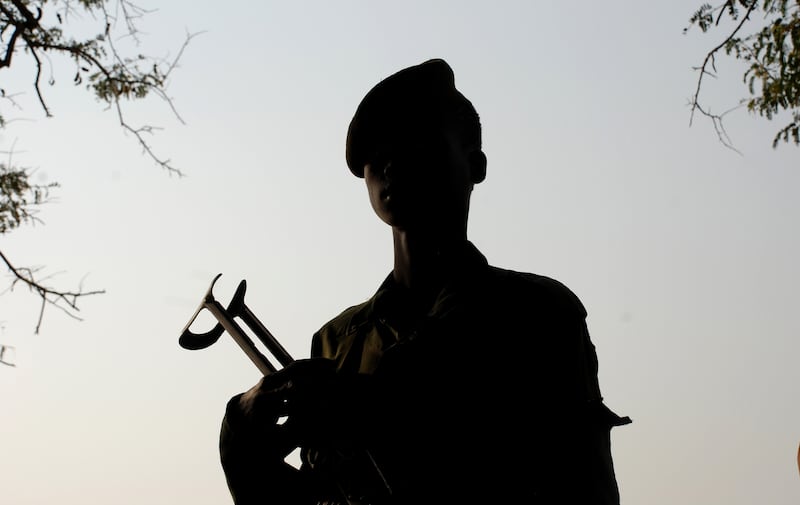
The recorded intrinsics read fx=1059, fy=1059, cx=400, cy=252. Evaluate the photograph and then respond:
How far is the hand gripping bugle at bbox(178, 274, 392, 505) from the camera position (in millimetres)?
3707

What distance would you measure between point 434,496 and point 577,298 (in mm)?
901

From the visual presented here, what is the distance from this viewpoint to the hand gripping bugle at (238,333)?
12.2 feet

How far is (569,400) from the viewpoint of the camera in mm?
3361

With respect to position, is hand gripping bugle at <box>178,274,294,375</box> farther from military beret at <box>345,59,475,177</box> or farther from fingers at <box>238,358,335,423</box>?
military beret at <box>345,59,475,177</box>

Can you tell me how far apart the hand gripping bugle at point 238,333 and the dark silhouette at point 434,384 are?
19 cm

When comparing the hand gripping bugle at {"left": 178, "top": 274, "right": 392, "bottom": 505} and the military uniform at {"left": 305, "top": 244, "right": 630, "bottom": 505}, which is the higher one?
the hand gripping bugle at {"left": 178, "top": 274, "right": 392, "bottom": 505}

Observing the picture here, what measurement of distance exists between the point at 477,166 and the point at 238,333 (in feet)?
3.47

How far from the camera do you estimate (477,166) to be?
153 inches

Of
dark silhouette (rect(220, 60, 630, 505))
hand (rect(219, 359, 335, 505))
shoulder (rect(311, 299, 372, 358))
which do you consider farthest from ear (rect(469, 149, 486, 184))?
hand (rect(219, 359, 335, 505))

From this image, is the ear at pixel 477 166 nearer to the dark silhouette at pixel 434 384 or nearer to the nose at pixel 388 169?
the dark silhouette at pixel 434 384

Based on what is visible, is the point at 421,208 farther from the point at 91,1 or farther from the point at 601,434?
→ the point at 91,1

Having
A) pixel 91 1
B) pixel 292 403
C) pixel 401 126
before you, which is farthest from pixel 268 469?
pixel 91 1

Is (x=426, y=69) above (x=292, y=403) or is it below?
above

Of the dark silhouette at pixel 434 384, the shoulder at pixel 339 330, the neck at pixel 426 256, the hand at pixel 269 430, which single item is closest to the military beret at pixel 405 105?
the dark silhouette at pixel 434 384
